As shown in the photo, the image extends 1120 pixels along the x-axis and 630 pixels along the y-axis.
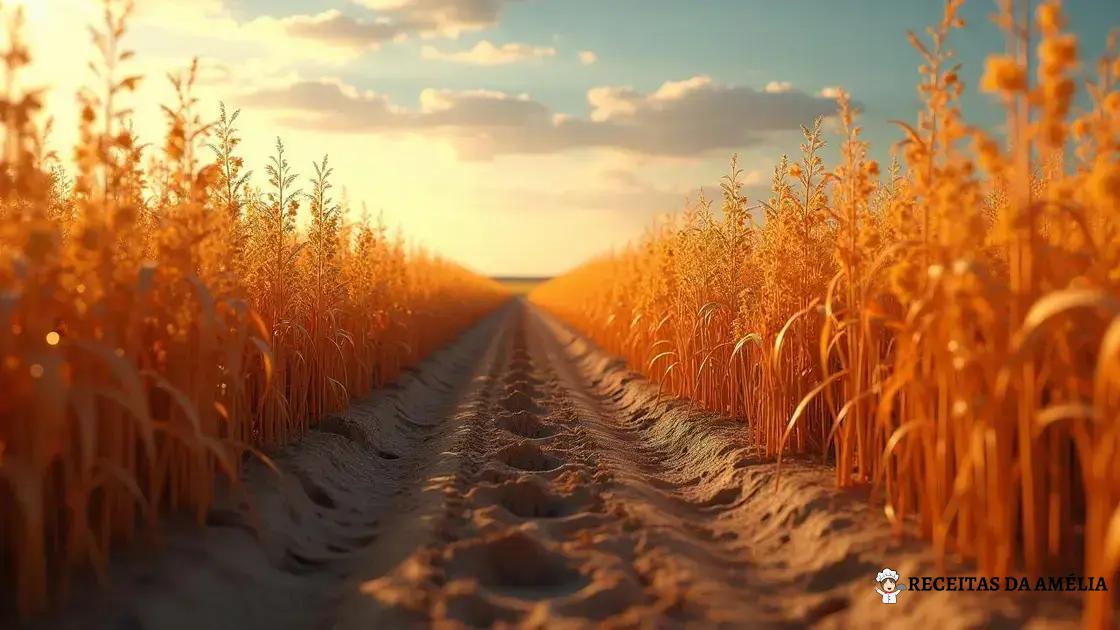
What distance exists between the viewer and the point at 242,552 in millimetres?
3484

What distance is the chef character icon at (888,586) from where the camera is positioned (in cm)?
298

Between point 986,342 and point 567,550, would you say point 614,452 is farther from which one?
point 986,342

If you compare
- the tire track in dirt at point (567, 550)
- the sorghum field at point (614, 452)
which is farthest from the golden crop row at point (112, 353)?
the tire track in dirt at point (567, 550)

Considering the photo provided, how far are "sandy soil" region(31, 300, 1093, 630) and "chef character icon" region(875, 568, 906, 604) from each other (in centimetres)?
4

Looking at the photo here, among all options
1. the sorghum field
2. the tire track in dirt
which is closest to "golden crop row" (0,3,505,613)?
the sorghum field

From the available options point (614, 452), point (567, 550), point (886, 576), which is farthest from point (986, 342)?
point (614, 452)

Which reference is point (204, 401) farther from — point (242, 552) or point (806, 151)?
point (806, 151)

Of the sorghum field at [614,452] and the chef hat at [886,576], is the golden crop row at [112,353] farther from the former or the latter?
the chef hat at [886,576]

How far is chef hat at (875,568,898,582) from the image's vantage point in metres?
3.10

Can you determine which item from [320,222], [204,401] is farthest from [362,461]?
[320,222]

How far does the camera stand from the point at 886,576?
312 cm

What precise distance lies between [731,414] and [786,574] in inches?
121

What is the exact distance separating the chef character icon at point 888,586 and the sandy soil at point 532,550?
0.04 meters

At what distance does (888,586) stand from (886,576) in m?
0.07
